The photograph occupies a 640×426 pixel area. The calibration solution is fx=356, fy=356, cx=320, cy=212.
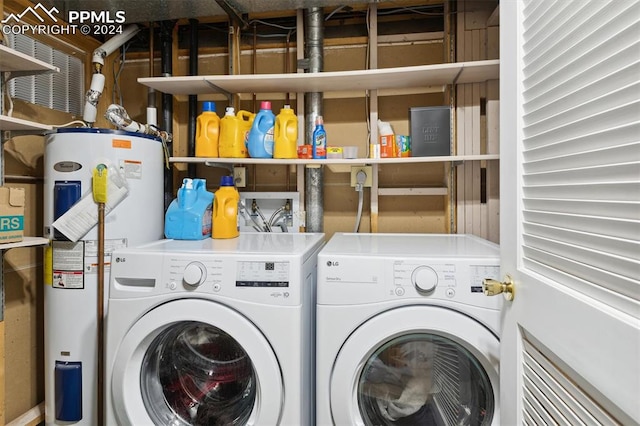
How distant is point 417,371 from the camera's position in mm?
1304

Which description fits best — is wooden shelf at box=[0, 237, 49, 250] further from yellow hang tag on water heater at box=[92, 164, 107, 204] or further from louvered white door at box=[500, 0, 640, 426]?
louvered white door at box=[500, 0, 640, 426]

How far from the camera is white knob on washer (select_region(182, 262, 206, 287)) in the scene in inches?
48.4

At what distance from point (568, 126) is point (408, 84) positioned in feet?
4.30

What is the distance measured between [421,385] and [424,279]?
43 centimetres

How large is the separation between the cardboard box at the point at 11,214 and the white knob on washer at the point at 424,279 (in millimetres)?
1562

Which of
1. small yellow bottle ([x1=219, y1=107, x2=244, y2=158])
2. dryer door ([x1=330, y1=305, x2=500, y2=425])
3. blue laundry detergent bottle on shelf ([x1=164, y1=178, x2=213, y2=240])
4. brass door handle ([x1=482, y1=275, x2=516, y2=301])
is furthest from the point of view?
small yellow bottle ([x1=219, y1=107, x2=244, y2=158])

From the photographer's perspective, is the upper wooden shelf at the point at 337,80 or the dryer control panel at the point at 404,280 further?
the upper wooden shelf at the point at 337,80

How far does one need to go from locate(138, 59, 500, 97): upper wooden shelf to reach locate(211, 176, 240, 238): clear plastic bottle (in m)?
0.60

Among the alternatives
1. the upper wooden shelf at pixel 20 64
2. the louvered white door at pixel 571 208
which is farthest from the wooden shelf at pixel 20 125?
the louvered white door at pixel 571 208

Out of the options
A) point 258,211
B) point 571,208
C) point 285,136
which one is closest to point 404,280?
point 571,208

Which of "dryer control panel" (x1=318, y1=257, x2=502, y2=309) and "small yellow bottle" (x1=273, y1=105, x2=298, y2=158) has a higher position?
"small yellow bottle" (x1=273, y1=105, x2=298, y2=158)

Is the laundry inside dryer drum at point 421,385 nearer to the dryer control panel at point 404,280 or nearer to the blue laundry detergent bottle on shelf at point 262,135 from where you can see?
the dryer control panel at point 404,280

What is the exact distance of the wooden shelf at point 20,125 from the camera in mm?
1365

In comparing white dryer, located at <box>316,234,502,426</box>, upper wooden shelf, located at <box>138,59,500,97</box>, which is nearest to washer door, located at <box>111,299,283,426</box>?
white dryer, located at <box>316,234,502,426</box>
